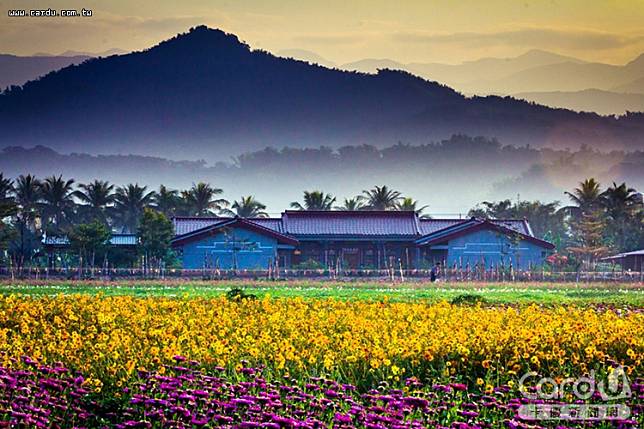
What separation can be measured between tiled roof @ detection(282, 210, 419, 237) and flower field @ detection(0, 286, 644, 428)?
39793 mm

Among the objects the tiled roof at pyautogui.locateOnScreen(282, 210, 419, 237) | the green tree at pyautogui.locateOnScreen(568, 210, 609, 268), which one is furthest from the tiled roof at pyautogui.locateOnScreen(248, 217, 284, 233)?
the green tree at pyautogui.locateOnScreen(568, 210, 609, 268)

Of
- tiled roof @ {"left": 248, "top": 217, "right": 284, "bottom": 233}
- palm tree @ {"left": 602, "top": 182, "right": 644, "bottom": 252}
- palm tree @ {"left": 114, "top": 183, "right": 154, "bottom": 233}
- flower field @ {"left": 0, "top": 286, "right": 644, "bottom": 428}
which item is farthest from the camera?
palm tree @ {"left": 114, "top": 183, "right": 154, "bottom": 233}

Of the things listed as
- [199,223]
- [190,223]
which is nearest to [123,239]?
[190,223]

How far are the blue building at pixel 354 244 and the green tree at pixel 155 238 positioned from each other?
36.9 inches

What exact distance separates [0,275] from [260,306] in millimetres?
30363

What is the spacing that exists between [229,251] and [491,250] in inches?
568

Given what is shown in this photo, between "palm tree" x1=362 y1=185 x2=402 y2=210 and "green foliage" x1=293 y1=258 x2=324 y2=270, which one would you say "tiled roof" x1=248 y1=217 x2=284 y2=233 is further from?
"palm tree" x1=362 y1=185 x2=402 y2=210

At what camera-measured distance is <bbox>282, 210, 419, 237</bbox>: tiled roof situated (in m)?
58.5

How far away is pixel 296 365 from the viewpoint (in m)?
13.0

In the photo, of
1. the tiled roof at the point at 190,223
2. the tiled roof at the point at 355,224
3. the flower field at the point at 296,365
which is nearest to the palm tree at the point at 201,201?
the tiled roof at the point at 190,223

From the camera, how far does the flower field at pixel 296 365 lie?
10.1 meters

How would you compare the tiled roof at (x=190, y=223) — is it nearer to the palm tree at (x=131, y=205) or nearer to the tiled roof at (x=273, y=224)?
the tiled roof at (x=273, y=224)

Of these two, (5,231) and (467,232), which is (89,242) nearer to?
(5,231)

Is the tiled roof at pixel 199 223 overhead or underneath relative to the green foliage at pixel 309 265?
overhead
